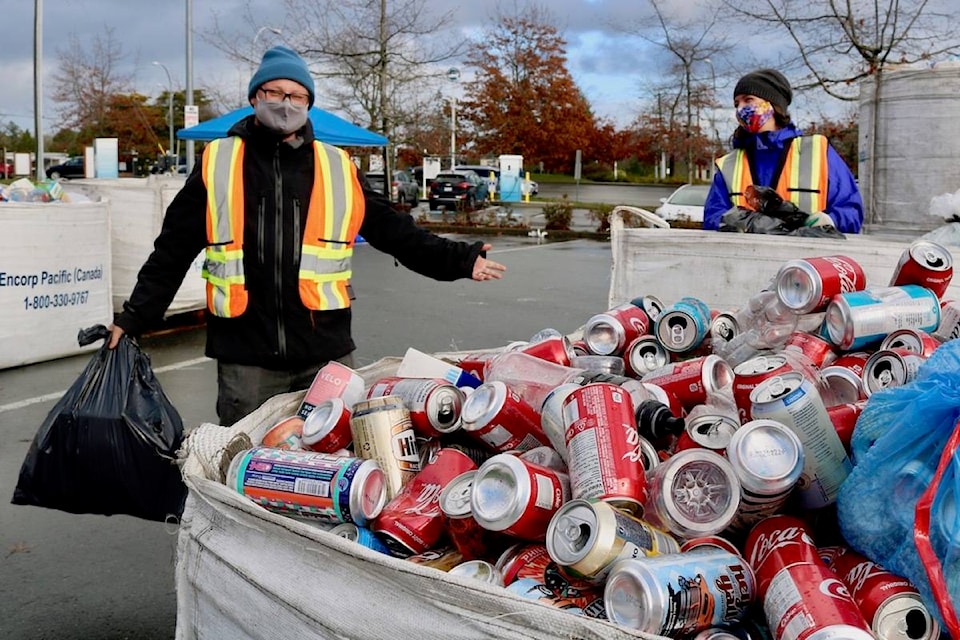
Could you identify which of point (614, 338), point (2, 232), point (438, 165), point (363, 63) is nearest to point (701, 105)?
point (363, 63)

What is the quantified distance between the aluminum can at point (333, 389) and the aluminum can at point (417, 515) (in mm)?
500

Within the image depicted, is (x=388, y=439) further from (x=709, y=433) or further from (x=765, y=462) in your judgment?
(x=765, y=462)

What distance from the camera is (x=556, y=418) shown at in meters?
2.21

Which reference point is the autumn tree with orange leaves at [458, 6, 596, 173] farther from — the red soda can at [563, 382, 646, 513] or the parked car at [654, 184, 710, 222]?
the red soda can at [563, 382, 646, 513]

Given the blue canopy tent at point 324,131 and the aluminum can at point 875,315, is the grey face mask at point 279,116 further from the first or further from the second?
the blue canopy tent at point 324,131

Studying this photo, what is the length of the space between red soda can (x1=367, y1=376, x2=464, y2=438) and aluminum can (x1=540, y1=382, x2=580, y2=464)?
0.29 m

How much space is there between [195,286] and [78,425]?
603 cm

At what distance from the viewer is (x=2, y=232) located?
675 cm

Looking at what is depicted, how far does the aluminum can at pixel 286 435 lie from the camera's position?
2.51 metres

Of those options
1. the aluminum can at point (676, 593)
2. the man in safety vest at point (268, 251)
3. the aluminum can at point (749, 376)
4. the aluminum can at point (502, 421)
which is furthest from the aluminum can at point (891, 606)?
the man in safety vest at point (268, 251)

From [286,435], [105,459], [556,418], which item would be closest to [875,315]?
[556,418]

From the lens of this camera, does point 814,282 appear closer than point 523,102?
Yes

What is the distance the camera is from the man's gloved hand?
4.18 m

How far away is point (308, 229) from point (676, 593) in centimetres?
201
